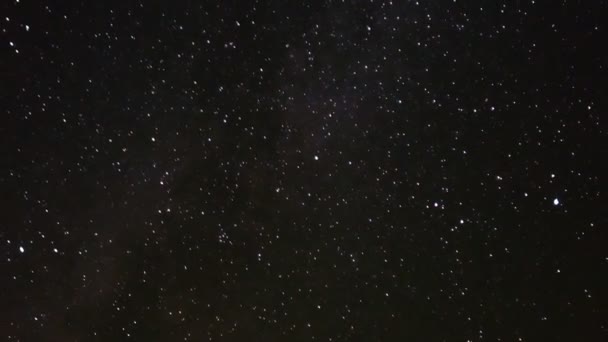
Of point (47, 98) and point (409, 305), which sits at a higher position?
point (47, 98)

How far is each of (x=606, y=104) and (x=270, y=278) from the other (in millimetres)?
396

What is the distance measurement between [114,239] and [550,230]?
1.61 feet

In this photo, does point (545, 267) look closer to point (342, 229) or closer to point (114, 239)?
point (342, 229)

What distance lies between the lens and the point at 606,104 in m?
0.50

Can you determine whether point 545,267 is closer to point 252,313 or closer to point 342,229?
point 342,229

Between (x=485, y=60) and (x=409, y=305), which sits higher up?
(x=485, y=60)

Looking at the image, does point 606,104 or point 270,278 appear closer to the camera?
point 606,104

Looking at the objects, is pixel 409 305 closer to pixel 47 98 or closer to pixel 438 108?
pixel 438 108


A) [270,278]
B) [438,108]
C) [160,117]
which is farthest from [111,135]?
[438,108]

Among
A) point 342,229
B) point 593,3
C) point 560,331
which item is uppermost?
point 593,3

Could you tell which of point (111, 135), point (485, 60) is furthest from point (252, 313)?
point (485, 60)

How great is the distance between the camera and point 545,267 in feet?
1.80

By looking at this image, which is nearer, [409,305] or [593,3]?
[593,3]

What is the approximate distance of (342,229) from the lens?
0.58 m
